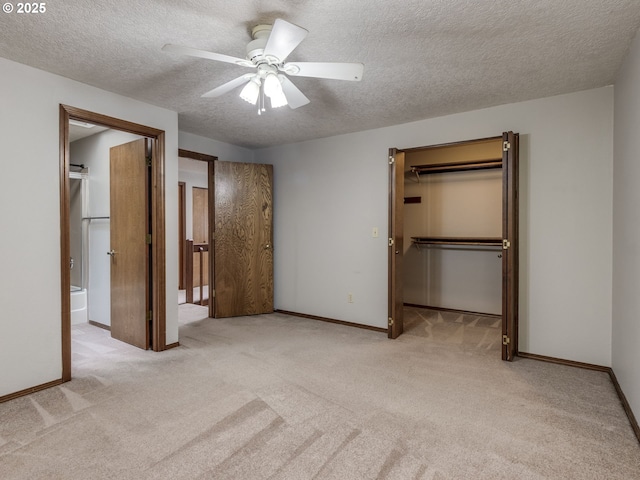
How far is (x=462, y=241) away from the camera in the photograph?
473 centimetres

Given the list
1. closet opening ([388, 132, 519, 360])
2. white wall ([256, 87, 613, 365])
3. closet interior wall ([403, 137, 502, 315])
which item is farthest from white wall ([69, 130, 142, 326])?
closet interior wall ([403, 137, 502, 315])

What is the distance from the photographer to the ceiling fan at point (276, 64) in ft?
5.57

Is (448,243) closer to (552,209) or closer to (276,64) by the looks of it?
(552,209)

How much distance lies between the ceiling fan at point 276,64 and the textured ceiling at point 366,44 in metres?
0.16

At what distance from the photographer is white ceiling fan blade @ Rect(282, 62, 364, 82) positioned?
1.91 m

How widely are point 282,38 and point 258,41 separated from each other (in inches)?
12.3

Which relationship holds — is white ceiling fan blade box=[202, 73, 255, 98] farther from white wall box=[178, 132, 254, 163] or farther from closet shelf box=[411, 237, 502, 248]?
closet shelf box=[411, 237, 502, 248]

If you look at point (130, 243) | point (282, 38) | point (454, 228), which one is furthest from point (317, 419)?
A: point (454, 228)

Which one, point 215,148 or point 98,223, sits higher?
point 215,148

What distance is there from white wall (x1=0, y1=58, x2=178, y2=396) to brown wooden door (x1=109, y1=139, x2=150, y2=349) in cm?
79

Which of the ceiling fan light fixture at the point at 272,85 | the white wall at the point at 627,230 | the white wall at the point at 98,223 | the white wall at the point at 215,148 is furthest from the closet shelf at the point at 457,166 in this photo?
the white wall at the point at 98,223

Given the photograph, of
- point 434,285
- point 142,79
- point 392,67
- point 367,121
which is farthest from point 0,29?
point 434,285

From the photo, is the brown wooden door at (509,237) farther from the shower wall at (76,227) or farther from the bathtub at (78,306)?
the shower wall at (76,227)

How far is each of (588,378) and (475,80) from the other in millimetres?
2487
